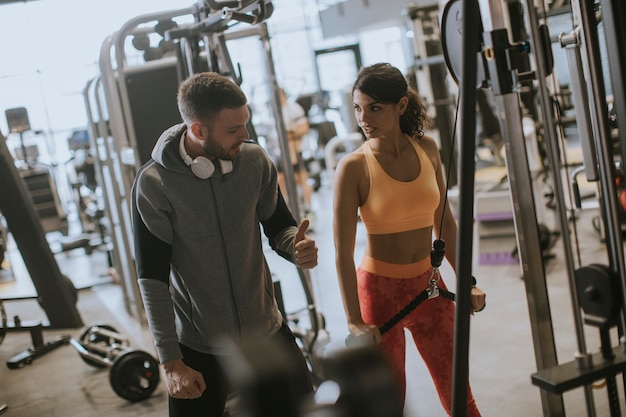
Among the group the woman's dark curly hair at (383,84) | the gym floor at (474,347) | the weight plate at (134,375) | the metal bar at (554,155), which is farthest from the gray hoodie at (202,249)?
the weight plate at (134,375)

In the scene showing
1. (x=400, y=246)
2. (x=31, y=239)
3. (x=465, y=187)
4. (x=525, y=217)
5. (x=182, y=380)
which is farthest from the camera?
(x=31, y=239)

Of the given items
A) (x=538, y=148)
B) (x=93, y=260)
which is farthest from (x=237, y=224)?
(x=93, y=260)

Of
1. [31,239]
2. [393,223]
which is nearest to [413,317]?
[393,223]

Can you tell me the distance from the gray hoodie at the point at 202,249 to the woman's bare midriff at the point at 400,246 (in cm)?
28

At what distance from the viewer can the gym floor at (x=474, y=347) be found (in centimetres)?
327

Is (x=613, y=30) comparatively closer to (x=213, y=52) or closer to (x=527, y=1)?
(x=527, y=1)

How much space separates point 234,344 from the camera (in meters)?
1.93

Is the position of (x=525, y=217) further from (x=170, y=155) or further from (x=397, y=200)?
(x=170, y=155)

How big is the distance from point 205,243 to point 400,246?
605 mm

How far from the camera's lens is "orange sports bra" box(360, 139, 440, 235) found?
2.10 meters

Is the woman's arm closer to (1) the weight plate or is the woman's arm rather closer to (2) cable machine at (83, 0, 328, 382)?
(2) cable machine at (83, 0, 328, 382)

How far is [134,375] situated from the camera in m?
3.98

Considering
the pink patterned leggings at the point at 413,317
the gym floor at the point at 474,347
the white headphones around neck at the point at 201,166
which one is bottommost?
the gym floor at the point at 474,347

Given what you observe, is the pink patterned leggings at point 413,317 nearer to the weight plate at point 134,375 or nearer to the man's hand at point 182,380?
the man's hand at point 182,380
